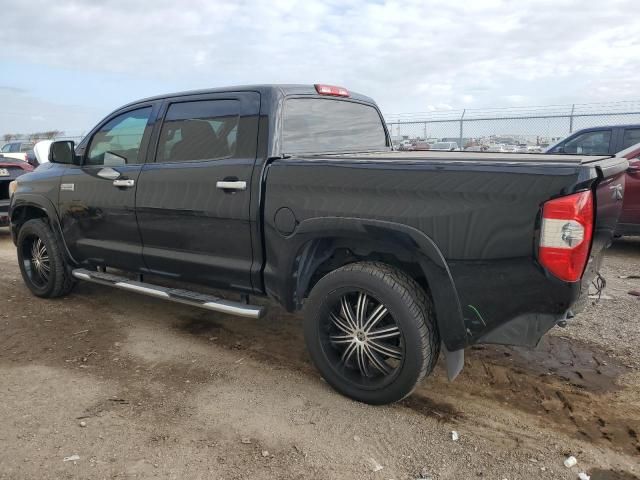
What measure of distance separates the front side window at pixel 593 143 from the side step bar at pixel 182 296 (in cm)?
688

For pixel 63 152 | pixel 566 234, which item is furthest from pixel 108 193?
pixel 566 234

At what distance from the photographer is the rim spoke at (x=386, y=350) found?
304 centimetres

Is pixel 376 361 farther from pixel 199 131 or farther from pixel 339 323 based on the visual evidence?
pixel 199 131

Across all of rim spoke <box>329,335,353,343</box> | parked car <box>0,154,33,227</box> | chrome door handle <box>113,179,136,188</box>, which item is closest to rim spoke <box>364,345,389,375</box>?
rim spoke <box>329,335,353,343</box>

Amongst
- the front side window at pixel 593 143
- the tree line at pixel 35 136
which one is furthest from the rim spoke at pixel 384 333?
the tree line at pixel 35 136

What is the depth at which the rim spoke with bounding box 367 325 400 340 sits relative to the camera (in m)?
3.04

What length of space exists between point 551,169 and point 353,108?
233cm

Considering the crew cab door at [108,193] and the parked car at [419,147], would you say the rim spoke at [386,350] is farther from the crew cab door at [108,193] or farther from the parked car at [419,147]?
the parked car at [419,147]

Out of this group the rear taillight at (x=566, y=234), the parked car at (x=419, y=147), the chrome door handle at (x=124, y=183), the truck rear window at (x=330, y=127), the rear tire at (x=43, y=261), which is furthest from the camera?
the parked car at (x=419, y=147)

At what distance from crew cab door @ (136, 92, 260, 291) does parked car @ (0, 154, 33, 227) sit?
17.5ft

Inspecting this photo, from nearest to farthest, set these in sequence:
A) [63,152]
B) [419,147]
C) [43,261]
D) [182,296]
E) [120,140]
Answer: [182,296], [120,140], [63,152], [43,261], [419,147]

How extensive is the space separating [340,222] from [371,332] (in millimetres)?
674

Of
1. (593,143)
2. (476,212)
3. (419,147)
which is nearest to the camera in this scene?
(476,212)

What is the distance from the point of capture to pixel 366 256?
3355 millimetres
